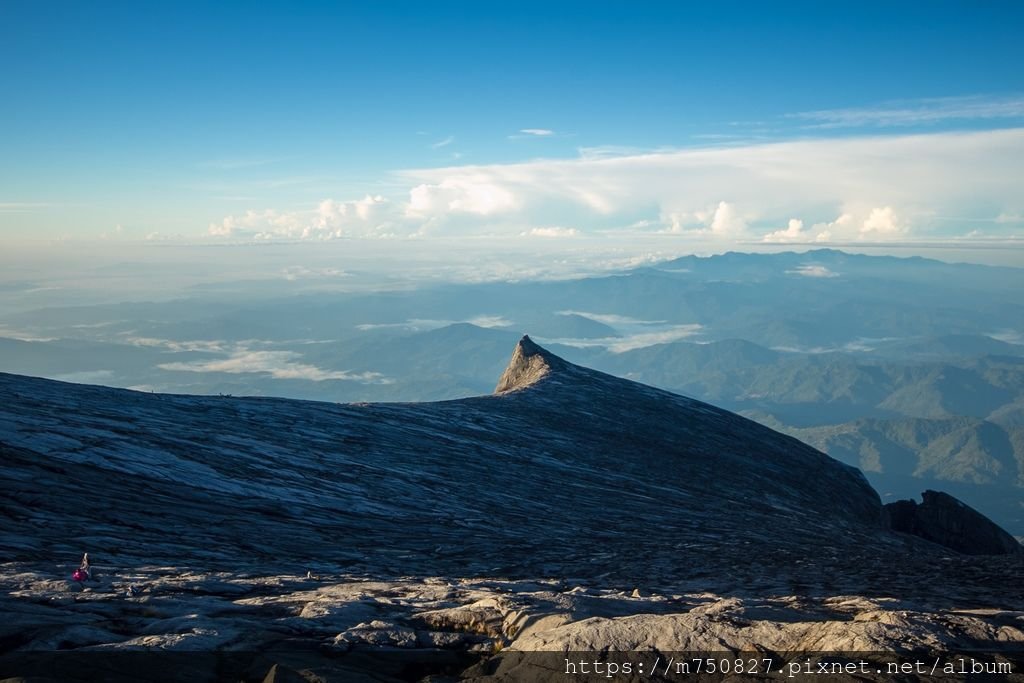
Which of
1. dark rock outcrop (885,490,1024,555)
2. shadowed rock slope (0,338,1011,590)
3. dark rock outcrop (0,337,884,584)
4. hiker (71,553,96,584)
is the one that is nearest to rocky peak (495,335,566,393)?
dark rock outcrop (0,337,884,584)

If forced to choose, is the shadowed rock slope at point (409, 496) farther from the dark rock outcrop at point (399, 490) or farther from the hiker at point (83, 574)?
the hiker at point (83, 574)

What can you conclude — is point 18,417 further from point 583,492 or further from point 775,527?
point 775,527

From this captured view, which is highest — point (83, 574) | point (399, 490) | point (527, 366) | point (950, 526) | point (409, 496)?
point (83, 574)

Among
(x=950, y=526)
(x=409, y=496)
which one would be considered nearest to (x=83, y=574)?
(x=409, y=496)

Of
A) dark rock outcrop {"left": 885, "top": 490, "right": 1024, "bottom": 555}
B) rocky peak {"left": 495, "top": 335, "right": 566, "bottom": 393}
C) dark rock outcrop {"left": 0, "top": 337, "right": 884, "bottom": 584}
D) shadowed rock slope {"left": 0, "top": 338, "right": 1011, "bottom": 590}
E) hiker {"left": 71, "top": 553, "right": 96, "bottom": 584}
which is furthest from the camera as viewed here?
rocky peak {"left": 495, "top": 335, "right": 566, "bottom": 393}

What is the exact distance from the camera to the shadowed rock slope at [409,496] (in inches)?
933

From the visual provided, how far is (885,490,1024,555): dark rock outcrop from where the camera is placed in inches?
2160

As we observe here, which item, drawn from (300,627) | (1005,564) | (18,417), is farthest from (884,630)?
(18,417)

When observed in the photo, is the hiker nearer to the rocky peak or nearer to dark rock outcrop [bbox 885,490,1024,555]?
the rocky peak

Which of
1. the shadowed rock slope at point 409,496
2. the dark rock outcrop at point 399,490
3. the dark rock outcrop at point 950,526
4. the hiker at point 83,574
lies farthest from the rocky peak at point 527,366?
the hiker at point 83,574

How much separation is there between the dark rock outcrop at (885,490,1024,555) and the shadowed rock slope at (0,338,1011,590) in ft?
12.2

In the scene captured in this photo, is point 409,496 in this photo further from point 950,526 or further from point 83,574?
point 950,526

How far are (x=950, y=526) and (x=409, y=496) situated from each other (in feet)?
154

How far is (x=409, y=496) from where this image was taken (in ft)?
112
